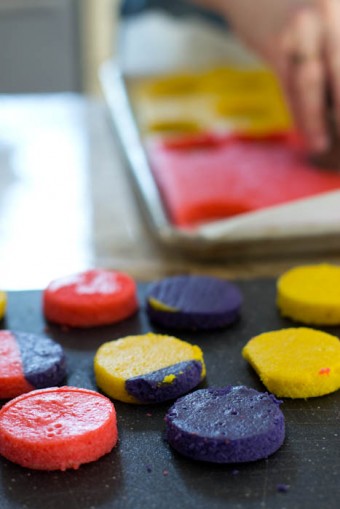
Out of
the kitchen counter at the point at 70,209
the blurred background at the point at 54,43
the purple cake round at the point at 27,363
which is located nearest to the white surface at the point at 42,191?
the kitchen counter at the point at 70,209

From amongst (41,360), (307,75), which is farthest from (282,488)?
(307,75)

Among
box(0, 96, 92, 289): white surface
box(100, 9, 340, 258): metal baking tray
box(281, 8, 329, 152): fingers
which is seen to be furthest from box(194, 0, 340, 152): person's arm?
box(0, 96, 92, 289): white surface

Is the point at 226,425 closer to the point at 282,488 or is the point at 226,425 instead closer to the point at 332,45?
the point at 282,488

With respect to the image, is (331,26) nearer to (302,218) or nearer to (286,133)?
(286,133)

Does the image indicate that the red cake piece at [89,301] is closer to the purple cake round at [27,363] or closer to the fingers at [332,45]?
the purple cake round at [27,363]

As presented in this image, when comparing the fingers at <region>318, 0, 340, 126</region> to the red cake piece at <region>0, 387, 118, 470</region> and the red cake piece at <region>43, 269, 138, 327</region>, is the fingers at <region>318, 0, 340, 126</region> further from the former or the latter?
the red cake piece at <region>0, 387, 118, 470</region>

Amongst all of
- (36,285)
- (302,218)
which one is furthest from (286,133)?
→ (36,285)
